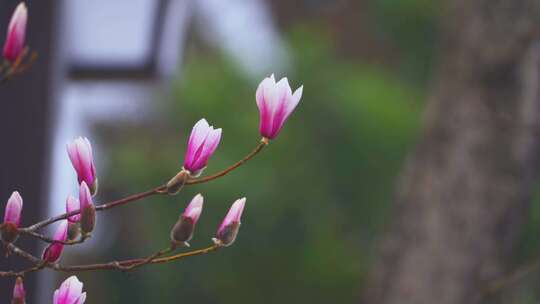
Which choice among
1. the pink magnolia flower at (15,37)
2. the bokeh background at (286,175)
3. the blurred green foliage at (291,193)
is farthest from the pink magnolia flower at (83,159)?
the blurred green foliage at (291,193)

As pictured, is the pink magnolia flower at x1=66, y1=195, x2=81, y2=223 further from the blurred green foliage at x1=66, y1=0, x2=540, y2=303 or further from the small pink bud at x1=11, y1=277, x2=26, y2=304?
the blurred green foliage at x1=66, y1=0, x2=540, y2=303

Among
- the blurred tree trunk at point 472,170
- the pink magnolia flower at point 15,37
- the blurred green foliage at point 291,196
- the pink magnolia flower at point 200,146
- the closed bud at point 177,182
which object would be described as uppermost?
the pink magnolia flower at point 15,37

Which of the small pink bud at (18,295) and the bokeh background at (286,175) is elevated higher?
the small pink bud at (18,295)

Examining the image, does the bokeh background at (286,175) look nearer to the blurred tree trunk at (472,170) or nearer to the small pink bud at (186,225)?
the blurred tree trunk at (472,170)

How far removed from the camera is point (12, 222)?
114cm

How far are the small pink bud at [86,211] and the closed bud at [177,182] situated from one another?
0.08 meters

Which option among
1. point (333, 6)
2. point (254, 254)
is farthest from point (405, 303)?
point (333, 6)

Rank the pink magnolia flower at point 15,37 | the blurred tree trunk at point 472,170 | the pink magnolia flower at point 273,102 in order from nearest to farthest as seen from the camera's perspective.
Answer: the pink magnolia flower at point 273,102
the pink magnolia flower at point 15,37
the blurred tree trunk at point 472,170

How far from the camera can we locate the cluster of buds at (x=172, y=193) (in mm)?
1151

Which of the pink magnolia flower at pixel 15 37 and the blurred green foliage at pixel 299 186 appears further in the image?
the blurred green foliage at pixel 299 186

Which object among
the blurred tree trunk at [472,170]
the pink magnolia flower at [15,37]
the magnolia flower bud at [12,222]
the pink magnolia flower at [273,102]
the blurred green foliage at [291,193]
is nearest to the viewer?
the magnolia flower bud at [12,222]

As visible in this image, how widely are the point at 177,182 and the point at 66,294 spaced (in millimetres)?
144

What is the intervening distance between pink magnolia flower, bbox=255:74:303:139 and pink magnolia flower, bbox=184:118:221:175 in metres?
0.05

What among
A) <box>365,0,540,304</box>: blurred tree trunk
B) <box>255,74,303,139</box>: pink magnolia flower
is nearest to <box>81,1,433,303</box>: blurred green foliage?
<box>365,0,540,304</box>: blurred tree trunk
